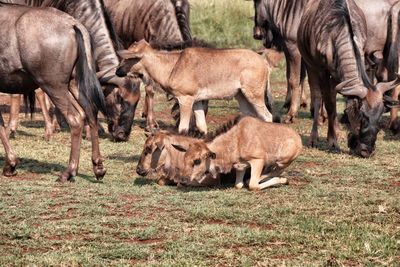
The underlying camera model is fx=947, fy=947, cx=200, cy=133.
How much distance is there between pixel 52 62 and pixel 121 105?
3.50 m

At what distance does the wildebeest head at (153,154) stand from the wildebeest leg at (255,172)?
95 cm

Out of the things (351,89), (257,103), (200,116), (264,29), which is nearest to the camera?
(257,103)

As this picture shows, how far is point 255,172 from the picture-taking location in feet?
28.6

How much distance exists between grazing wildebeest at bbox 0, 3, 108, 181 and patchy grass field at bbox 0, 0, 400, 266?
634 mm

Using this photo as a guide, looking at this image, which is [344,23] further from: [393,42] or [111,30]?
[111,30]

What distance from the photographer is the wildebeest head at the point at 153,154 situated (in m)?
9.15

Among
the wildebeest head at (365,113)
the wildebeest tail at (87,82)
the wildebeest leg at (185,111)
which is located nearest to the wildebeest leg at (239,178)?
the wildebeest leg at (185,111)

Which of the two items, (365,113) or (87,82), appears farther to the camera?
(365,113)

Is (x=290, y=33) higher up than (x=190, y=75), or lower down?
lower down

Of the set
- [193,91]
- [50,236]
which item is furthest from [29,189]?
[193,91]

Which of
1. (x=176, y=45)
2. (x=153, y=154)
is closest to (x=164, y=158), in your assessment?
(x=153, y=154)

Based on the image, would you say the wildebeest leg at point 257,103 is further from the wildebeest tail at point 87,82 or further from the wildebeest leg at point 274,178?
the wildebeest tail at point 87,82

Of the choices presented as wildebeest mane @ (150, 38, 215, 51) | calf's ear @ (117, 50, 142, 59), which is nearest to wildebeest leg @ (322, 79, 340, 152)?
wildebeest mane @ (150, 38, 215, 51)

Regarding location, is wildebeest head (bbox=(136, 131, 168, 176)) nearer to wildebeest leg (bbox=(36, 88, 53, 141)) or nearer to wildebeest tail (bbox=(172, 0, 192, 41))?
wildebeest leg (bbox=(36, 88, 53, 141))
